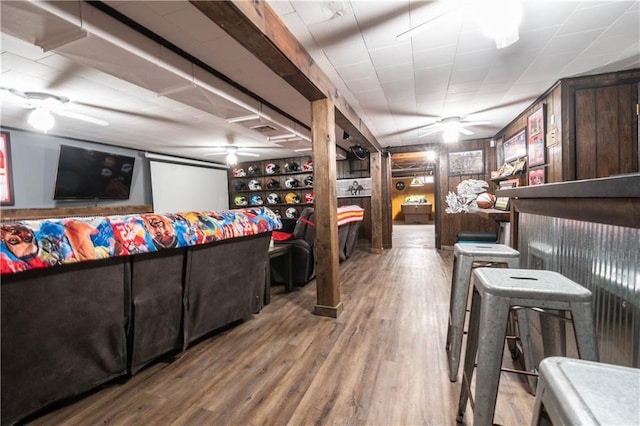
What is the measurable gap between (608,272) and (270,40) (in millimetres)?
2108

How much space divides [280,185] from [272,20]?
6.18 metres

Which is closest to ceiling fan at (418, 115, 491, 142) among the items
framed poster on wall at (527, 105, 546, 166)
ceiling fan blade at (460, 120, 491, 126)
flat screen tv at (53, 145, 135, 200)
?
ceiling fan blade at (460, 120, 491, 126)

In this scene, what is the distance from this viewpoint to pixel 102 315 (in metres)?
1.49

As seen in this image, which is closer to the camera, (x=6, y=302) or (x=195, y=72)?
(x=6, y=302)

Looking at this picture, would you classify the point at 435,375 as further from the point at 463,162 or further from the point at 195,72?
the point at 463,162

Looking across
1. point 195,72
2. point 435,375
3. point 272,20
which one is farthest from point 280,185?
point 435,375

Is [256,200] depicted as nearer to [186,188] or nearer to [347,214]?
[186,188]

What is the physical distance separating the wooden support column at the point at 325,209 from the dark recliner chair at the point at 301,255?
0.81 metres

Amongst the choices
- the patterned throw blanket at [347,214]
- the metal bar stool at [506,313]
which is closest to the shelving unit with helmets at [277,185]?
the patterned throw blanket at [347,214]

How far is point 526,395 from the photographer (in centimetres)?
151

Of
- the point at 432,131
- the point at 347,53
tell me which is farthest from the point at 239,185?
the point at 347,53

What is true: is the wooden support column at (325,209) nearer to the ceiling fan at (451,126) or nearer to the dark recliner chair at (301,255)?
the dark recliner chair at (301,255)

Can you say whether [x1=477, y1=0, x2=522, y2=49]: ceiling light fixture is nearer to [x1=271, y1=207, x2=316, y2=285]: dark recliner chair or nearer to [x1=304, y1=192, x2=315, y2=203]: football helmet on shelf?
[x1=271, y1=207, x2=316, y2=285]: dark recliner chair

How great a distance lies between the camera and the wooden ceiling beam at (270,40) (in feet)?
4.73
